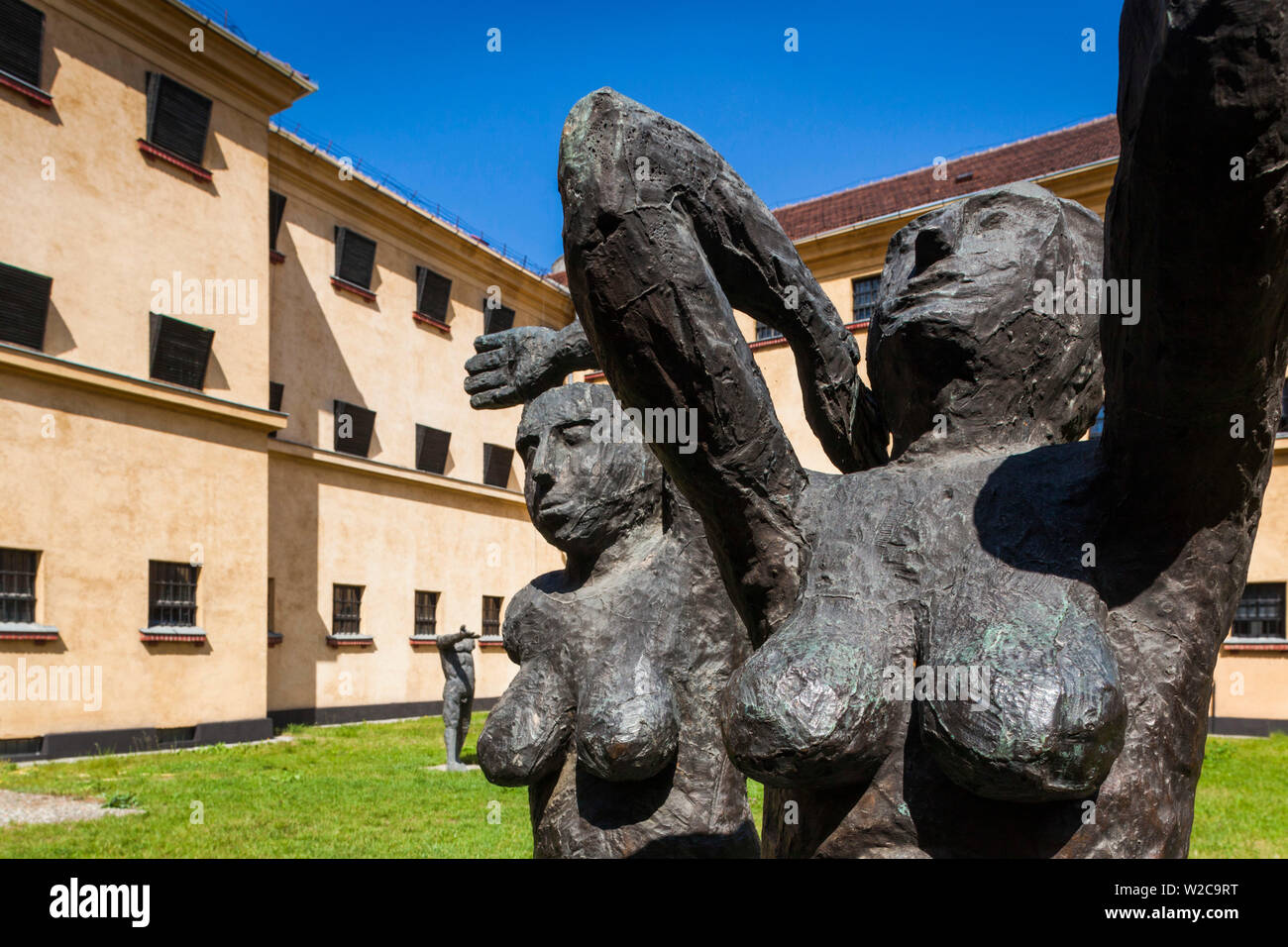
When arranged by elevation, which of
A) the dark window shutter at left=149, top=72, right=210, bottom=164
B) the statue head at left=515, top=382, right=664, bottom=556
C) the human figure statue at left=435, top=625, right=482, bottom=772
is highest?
the dark window shutter at left=149, top=72, right=210, bottom=164

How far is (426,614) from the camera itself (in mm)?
19719

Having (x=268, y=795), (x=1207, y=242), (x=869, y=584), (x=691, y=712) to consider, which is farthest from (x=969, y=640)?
(x=268, y=795)

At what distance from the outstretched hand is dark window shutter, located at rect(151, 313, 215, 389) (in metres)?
12.5

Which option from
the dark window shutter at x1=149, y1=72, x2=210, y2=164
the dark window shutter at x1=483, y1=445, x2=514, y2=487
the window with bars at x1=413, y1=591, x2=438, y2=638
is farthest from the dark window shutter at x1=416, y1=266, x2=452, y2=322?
the dark window shutter at x1=149, y1=72, x2=210, y2=164

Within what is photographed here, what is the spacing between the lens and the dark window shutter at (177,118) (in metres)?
14.0

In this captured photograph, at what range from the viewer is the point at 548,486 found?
2.92 metres

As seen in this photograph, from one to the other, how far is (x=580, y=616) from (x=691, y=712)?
1.25ft

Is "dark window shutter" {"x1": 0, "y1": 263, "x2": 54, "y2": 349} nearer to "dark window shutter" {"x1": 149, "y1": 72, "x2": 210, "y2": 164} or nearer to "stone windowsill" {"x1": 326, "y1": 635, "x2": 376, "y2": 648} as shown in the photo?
"dark window shutter" {"x1": 149, "y1": 72, "x2": 210, "y2": 164}

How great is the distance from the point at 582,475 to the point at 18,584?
38.3ft

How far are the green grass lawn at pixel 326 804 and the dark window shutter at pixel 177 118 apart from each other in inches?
321

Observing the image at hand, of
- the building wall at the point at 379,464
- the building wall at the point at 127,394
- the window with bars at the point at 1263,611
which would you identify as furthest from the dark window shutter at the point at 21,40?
the window with bars at the point at 1263,611

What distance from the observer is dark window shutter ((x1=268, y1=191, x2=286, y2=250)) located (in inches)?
682
